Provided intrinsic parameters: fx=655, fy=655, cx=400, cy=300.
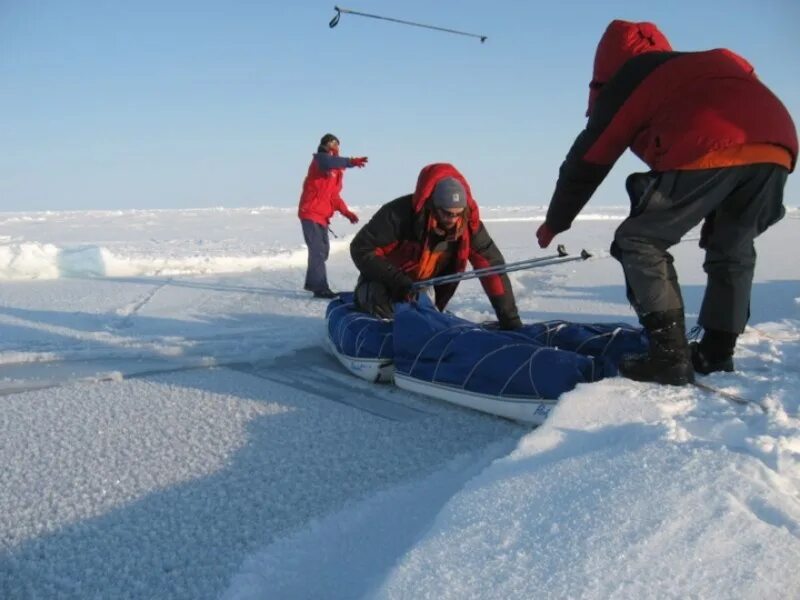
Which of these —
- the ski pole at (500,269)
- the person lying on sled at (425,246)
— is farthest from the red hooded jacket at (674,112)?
the person lying on sled at (425,246)

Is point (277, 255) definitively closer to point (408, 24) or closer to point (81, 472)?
point (408, 24)

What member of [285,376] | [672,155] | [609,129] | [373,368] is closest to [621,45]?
[609,129]

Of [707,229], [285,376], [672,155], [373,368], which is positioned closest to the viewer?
[672,155]

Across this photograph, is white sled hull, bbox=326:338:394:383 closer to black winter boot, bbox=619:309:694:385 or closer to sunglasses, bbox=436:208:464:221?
sunglasses, bbox=436:208:464:221

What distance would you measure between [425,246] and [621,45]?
1.39m

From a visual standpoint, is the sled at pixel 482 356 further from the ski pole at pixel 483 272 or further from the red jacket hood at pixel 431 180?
the red jacket hood at pixel 431 180

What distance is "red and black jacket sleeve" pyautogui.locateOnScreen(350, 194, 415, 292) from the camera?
3109 mm

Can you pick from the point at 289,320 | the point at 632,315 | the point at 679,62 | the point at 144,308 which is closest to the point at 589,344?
the point at 679,62

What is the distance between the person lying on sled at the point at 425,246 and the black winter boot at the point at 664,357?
3.48 feet

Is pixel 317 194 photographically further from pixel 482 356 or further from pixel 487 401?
pixel 487 401

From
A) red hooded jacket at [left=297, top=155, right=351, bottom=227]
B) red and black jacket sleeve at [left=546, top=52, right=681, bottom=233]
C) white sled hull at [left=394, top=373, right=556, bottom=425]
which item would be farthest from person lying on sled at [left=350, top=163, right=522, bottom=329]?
red hooded jacket at [left=297, top=155, right=351, bottom=227]

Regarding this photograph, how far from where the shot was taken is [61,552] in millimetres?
1390

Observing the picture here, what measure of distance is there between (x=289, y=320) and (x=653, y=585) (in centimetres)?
356

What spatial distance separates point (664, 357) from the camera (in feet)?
6.31
